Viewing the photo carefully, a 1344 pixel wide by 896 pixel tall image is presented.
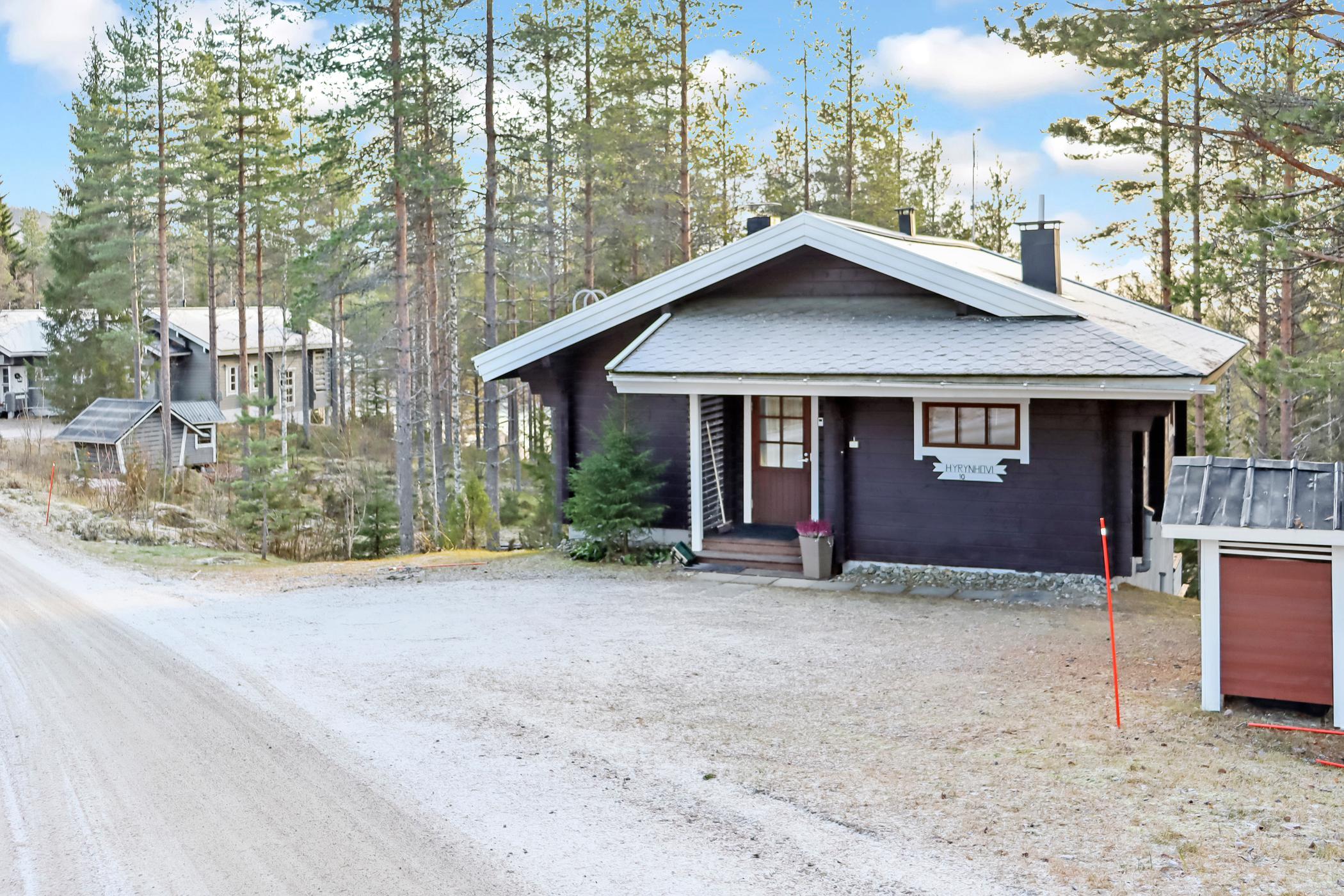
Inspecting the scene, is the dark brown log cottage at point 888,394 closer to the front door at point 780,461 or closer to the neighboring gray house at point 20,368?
the front door at point 780,461

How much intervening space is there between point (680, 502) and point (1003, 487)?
4.33 metres

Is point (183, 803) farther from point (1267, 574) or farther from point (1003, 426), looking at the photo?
point (1003, 426)

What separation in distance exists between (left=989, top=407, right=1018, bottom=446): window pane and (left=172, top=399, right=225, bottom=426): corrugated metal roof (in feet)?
98.2

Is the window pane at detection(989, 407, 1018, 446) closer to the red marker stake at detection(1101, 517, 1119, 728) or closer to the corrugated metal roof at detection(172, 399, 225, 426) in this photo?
the red marker stake at detection(1101, 517, 1119, 728)

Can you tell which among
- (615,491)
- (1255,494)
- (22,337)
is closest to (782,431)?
(615,491)

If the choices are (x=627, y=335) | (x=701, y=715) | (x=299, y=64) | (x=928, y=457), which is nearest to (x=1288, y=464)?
(x=701, y=715)

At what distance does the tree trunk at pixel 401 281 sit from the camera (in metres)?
21.1

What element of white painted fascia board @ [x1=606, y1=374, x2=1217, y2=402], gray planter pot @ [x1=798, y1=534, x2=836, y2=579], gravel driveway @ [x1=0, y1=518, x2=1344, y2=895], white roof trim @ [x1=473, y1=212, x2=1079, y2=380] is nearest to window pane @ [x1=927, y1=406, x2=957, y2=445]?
white painted fascia board @ [x1=606, y1=374, x2=1217, y2=402]

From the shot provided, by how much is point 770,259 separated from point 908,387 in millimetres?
3171

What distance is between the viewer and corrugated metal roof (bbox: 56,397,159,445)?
33875mm

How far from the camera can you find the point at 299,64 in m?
20.5

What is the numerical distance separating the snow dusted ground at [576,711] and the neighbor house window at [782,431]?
2.39 metres

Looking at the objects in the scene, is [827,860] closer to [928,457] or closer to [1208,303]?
[928,457]

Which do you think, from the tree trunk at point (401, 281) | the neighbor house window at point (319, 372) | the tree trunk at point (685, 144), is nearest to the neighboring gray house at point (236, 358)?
the neighbor house window at point (319, 372)
